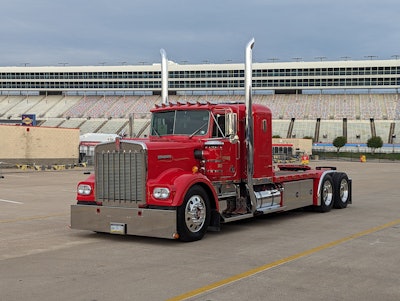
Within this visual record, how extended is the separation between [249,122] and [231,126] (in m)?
0.69

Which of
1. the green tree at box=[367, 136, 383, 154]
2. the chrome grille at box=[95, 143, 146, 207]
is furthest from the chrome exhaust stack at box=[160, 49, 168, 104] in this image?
the green tree at box=[367, 136, 383, 154]

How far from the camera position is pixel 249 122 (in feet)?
37.2

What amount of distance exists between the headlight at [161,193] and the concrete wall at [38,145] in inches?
1528

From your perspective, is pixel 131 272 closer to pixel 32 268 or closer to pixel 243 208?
pixel 32 268

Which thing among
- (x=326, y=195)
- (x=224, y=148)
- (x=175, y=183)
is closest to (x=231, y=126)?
(x=224, y=148)

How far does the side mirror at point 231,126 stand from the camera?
10742 millimetres

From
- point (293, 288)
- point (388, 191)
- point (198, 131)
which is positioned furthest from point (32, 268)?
point (388, 191)

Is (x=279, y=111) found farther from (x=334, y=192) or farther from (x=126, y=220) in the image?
(x=126, y=220)

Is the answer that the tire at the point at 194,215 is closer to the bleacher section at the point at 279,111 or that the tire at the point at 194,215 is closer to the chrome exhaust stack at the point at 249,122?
the chrome exhaust stack at the point at 249,122

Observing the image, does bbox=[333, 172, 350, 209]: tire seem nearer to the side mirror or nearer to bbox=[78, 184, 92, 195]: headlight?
the side mirror

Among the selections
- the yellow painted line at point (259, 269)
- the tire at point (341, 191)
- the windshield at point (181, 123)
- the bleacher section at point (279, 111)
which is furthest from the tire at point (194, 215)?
the bleacher section at point (279, 111)

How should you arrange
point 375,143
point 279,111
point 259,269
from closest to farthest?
point 259,269
point 375,143
point 279,111

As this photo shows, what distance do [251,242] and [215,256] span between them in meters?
1.52

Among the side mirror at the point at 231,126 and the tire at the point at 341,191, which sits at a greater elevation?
the side mirror at the point at 231,126
